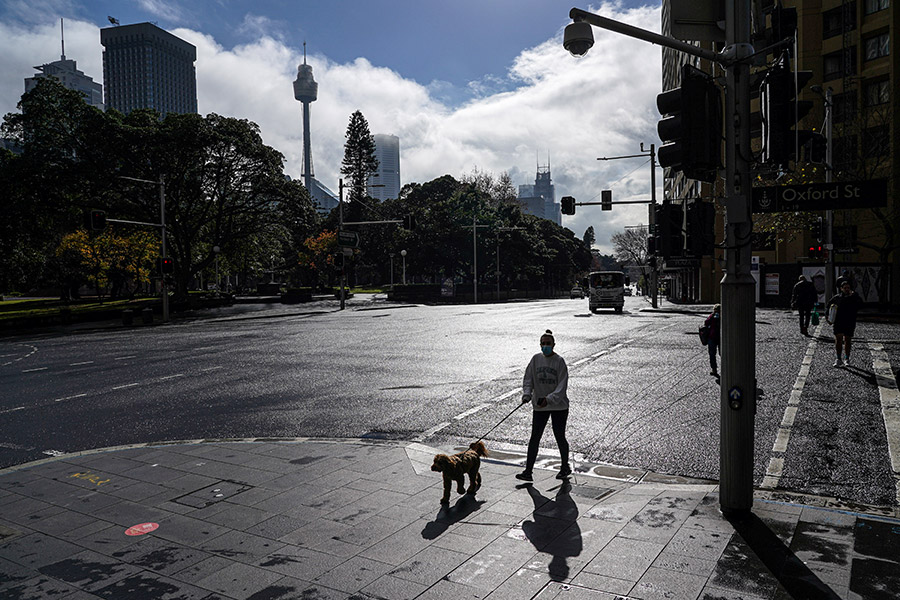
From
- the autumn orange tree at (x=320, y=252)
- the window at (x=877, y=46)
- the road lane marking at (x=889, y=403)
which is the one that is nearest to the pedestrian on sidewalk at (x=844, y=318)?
the road lane marking at (x=889, y=403)

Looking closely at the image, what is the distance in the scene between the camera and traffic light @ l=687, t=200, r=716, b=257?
18.6ft

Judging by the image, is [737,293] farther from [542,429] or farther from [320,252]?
[320,252]

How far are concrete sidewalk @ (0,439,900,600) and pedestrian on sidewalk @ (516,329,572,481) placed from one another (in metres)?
0.28

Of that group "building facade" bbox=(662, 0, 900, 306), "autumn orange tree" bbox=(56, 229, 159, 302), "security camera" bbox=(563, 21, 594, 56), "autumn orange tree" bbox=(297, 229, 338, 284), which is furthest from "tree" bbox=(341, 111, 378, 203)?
"security camera" bbox=(563, 21, 594, 56)

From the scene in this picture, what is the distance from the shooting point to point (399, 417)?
9.68 metres

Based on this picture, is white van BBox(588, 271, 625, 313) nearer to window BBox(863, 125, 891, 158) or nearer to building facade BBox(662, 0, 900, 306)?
building facade BBox(662, 0, 900, 306)

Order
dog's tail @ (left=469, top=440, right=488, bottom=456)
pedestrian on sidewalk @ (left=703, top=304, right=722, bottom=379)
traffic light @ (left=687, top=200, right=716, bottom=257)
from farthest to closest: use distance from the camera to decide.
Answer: pedestrian on sidewalk @ (left=703, top=304, right=722, bottom=379) < dog's tail @ (left=469, top=440, right=488, bottom=456) < traffic light @ (left=687, top=200, right=716, bottom=257)

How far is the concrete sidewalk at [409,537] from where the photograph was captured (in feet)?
13.7

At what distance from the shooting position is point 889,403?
390 inches

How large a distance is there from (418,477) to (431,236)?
198ft

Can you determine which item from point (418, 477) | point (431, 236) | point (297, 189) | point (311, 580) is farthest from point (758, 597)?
point (431, 236)

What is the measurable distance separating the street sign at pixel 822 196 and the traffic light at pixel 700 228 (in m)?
0.41

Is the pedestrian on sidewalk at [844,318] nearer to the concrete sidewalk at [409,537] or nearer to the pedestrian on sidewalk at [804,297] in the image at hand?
the pedestrian on sidewalk at [804,297]

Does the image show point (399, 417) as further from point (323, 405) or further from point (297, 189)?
point (297, 189)
